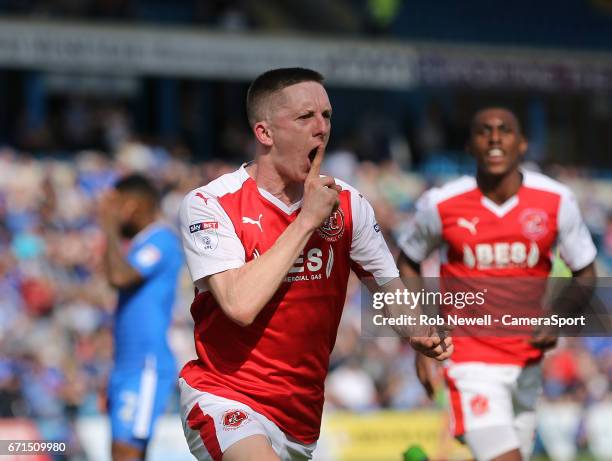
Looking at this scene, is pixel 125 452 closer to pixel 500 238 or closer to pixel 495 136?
pixel 500 238

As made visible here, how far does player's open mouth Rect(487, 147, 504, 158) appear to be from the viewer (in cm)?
755

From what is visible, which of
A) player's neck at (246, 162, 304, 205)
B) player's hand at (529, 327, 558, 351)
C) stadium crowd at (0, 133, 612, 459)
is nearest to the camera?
player's neck at (246, 162, 304, 205)

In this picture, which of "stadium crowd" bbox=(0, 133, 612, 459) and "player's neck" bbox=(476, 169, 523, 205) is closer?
"player's neck" bbox=(476, 169, 523, 205)

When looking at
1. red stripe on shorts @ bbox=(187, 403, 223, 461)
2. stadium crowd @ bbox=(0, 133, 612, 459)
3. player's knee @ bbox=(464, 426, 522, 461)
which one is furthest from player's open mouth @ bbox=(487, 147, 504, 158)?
stadium crowd @ bbox=(0, 133, 612, 459)

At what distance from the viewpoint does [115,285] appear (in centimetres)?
889

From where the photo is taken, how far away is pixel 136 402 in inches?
352

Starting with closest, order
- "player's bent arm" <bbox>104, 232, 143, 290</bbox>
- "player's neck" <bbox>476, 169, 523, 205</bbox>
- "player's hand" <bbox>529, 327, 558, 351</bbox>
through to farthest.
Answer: "player's hand" <bbox>529, 327, 558, 351</bbox> < "player's neck" <bbox>476, 169, 523, 205</bbox> < "player's bent arm" <bbox>104, 232, 143, 290</bbox>

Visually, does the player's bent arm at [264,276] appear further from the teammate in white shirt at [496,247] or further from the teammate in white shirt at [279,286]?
the teammate in white shirt at [496,247]

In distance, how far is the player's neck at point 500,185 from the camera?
7.64 metres

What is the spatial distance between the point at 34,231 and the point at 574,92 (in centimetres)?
1412

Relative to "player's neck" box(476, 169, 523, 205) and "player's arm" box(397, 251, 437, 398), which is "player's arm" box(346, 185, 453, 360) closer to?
"player's arm" box(397, 251, 437, 398)

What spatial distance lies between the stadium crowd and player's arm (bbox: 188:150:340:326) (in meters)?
7.31

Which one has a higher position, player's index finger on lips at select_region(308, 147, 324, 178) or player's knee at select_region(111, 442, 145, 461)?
player's index finger on lips at select_region(308, 147, 324, 178)

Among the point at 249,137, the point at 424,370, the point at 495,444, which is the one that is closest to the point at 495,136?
the point at 424,370
